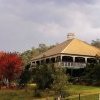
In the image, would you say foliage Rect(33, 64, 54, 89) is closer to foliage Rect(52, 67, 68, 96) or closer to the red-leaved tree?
foliage Rect(52, 67, 68, 96)

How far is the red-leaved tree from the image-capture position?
2484 inches

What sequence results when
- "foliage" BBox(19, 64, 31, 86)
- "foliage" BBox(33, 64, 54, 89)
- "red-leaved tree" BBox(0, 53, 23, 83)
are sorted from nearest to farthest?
"foliage" BBox(33, 64, 54, 89)
"red-leaved tree" BBox(0, 53, 23, 83)
"foliage" BBox(19, 64, 31, 86)

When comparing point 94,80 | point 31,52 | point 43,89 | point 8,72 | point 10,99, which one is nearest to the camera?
point 10,99

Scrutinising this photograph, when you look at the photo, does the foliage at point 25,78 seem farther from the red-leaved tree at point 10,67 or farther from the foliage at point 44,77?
the foliage at point 44,77

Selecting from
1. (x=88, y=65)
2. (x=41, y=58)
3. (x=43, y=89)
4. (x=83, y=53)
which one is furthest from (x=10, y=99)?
(x=41, y=58)

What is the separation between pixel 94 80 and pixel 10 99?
15.4 m

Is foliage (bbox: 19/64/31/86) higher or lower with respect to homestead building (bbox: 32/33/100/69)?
lower

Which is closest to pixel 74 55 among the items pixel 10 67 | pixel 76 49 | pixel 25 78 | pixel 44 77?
pixel 76 49

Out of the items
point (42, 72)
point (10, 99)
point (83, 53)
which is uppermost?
point (83, 53)

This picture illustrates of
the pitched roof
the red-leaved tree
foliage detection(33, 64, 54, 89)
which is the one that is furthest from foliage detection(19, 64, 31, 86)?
foliage detection(33, 64, 54, 89)

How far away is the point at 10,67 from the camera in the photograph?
63.4m

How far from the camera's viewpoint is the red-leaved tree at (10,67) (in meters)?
63.1

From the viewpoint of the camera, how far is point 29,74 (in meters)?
64.6

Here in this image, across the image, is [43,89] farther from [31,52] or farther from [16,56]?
[31,52]
